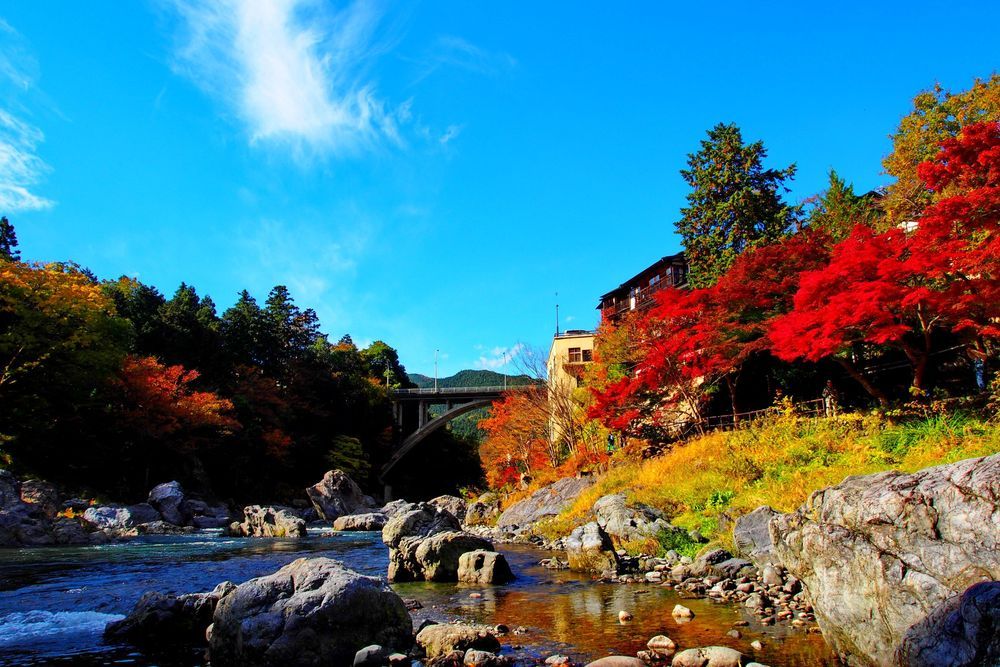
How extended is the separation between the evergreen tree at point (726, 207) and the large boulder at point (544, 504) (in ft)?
35.3

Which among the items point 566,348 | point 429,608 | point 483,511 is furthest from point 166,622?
point 566,348

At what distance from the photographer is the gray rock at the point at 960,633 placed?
3.72 m

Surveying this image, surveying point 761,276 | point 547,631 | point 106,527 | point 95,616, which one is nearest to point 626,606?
point 547,631

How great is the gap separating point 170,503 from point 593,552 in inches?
923

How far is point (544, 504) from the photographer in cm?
2170

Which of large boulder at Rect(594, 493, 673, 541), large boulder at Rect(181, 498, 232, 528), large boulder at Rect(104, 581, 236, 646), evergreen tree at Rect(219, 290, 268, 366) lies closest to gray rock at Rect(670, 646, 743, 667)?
large boulder at Rect(104, 581, 236, 646)

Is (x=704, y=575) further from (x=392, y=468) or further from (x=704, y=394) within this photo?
A: (x=392, y=468)

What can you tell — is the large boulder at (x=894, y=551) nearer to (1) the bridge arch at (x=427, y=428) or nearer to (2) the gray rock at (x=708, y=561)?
(2) the gray rock at (x=708, y=561)

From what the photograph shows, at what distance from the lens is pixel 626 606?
7.85m

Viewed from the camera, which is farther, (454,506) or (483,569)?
(454,506)

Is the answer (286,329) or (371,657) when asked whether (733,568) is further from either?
(286,329)

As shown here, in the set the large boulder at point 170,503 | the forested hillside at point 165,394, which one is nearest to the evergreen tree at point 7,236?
the forested hillside at point 165,394

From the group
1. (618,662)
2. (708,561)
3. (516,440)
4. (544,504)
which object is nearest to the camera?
(618,662)

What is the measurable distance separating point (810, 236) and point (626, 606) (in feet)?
48.2
